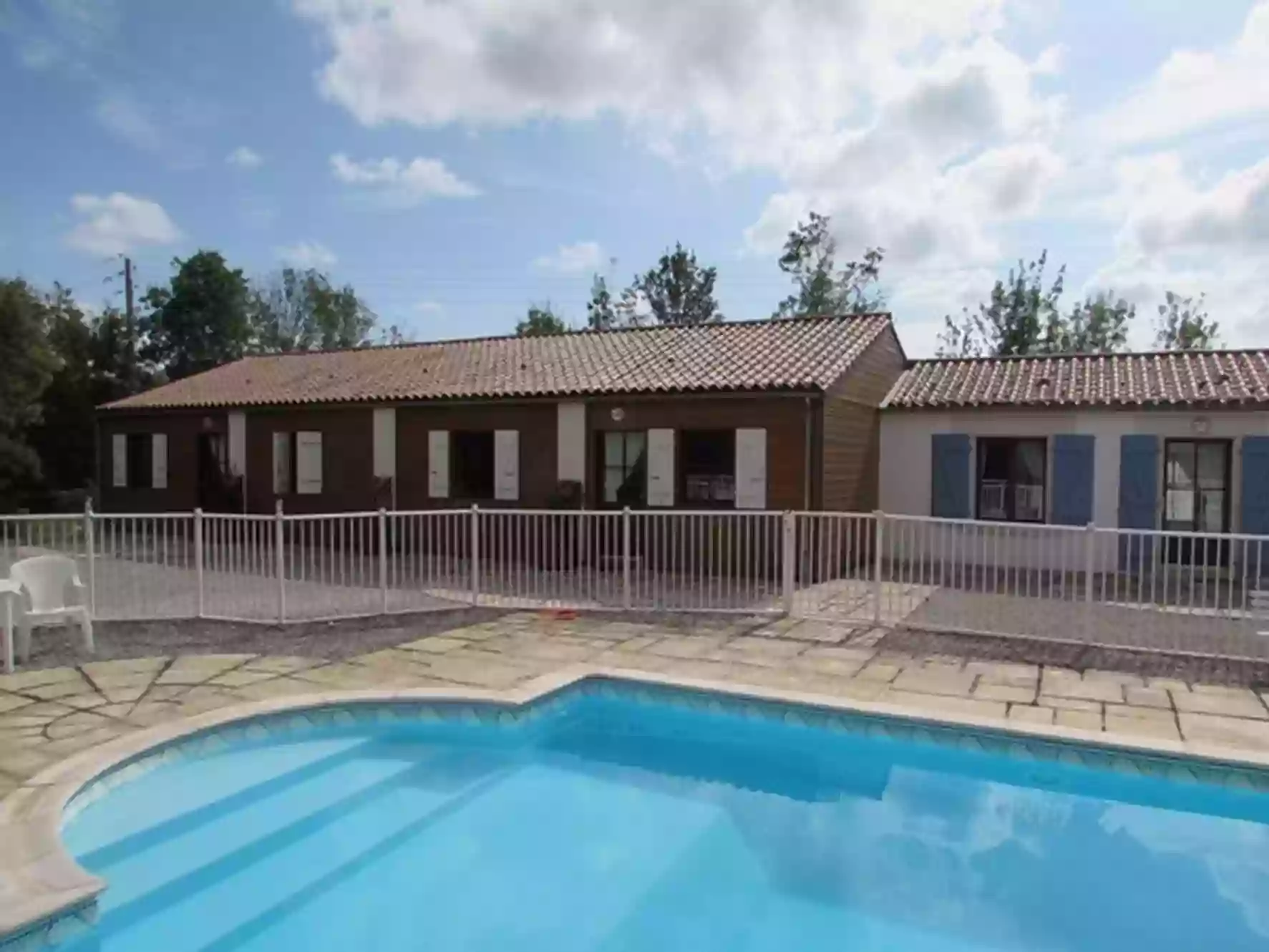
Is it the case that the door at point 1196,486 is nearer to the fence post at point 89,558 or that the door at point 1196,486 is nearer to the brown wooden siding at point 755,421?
the brown wooden siding at point 755,421

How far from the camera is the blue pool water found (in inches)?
172

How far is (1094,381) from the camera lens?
14.3 metres

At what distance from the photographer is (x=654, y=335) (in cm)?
1716

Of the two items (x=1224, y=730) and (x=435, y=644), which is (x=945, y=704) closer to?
(x=1224, y=730)

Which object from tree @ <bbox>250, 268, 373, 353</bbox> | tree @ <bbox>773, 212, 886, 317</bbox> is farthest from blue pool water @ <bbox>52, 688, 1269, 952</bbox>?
tree @ <bbox>250, 268, 373, 353</bbox>

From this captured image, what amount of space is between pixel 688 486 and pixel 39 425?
64.8 ft

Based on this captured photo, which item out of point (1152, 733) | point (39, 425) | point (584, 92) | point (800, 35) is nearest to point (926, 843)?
point (1152, 733)

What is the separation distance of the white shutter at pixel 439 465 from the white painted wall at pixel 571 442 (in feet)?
7.33

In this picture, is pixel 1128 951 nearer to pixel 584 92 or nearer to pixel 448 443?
pixel 584 92

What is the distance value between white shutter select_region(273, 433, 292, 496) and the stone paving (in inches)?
406

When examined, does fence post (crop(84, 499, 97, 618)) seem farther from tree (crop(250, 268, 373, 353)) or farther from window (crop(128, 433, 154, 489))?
tree (crop(250, 268, 373, 353))

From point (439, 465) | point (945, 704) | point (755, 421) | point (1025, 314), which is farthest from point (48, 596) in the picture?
point (1025, 314)

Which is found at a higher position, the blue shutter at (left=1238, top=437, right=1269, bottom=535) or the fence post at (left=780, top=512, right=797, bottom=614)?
the blue shutter at (left=1238, top=437, right=1269, bottom=535)

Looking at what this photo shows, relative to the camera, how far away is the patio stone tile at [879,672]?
7.06 m
